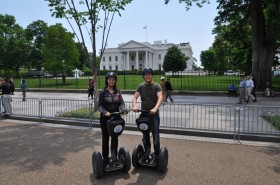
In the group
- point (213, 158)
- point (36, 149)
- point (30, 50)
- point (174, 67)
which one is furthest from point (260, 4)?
point (30, 50)

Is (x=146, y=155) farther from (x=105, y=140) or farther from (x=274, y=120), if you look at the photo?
(x=274, y=120)

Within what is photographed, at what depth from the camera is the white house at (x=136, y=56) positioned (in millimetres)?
102000

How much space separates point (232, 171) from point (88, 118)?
236 inches

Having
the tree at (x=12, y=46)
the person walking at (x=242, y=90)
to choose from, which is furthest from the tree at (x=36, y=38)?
the person walking at (x=242, y=90)

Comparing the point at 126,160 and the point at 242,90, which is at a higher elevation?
the point at 242,90

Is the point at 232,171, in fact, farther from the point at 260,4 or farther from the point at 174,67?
the point at 174,67

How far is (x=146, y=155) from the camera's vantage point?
17.1ft

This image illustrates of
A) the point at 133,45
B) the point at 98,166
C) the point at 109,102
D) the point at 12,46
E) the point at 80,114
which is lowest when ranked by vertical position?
the point at 98,166

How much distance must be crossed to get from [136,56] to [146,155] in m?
99.2

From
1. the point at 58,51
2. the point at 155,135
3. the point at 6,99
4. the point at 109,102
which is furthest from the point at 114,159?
the point at 58,51

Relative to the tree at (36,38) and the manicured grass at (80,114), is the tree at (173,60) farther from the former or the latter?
the manicured grass at (80,114)

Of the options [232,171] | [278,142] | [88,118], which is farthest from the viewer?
[88,118]

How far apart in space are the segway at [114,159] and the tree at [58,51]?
92.1 feet

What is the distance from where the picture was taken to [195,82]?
2669 centimetres
